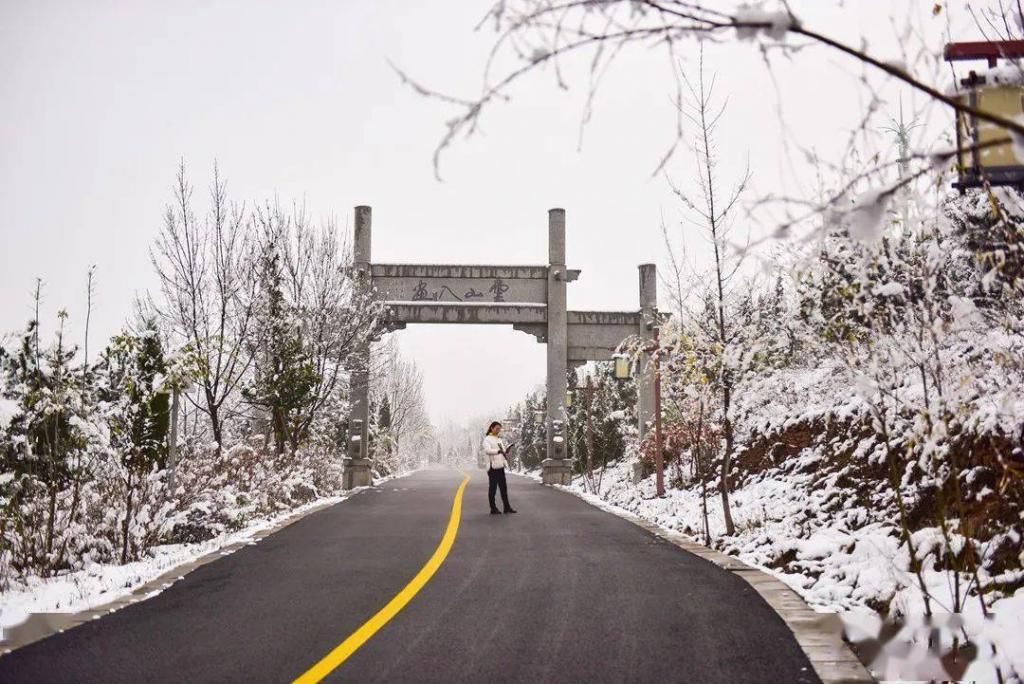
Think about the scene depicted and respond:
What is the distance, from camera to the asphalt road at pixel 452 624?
483 centimetres

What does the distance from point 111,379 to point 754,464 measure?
1177cm

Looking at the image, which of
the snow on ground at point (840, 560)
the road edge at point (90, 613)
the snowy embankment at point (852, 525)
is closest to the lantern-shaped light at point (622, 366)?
the snowy embankment at point (852, 525)

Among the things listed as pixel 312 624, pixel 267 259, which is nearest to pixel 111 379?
pixel 267 259

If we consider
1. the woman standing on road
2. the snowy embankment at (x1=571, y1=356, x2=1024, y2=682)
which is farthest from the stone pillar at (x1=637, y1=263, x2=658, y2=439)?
the woman standing on road

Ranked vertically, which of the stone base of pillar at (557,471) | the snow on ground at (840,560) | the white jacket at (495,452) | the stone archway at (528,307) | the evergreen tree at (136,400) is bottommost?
the stone base of pillar at (557,471)

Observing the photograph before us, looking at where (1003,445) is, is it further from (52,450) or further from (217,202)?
(217,202)

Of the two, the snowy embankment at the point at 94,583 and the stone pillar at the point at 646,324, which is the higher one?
the stone pillar at the point at 646,324

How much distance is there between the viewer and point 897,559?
726 cm

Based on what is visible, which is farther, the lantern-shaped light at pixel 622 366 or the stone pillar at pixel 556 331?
the stone pillar at pixel 556 331

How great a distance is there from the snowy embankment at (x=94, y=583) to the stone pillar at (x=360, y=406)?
1359 centimetres

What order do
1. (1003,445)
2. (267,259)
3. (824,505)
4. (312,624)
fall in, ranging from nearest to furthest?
(312,624), (1003,445), (824,505), (267,259)

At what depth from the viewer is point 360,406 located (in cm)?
2583

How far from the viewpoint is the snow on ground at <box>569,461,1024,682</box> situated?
14.5 feet

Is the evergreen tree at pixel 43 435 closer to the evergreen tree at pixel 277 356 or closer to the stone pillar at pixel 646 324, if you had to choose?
the evergreen tree at pixel 277 356
